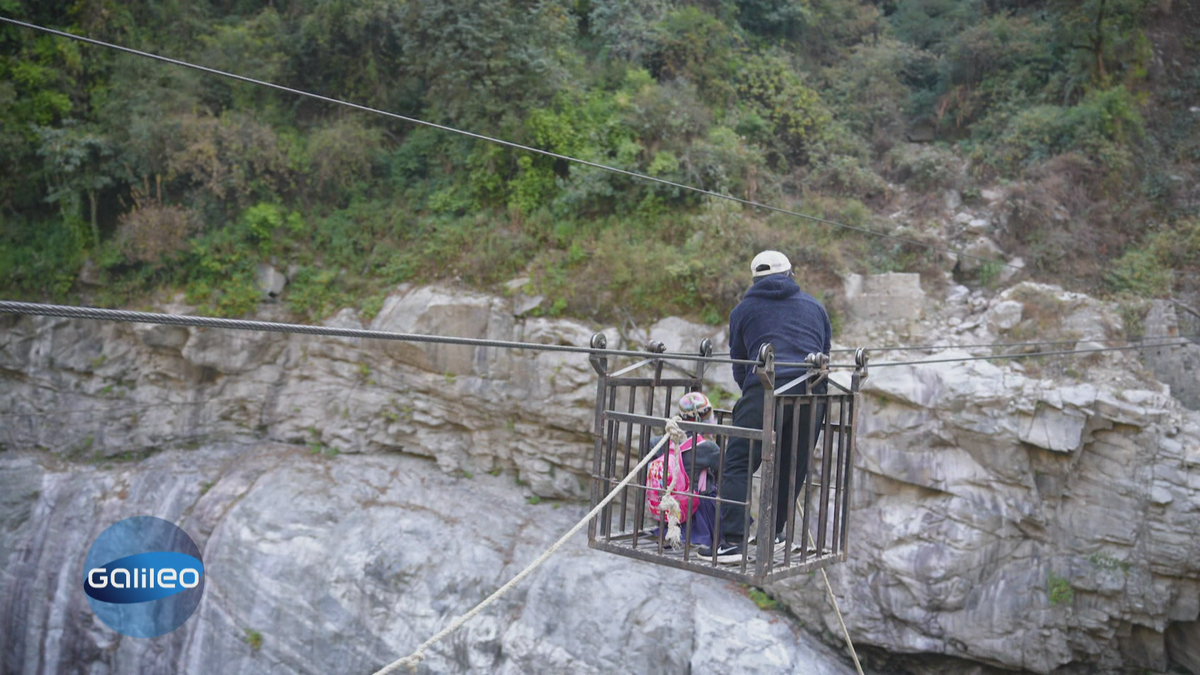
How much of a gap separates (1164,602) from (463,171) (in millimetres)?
9974

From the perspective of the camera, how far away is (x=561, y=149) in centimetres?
1138

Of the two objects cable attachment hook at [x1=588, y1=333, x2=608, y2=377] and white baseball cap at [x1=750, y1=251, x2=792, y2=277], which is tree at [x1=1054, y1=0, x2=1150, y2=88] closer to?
white baseball cap at [x1=750, y1=251, x2=792, y2=277]

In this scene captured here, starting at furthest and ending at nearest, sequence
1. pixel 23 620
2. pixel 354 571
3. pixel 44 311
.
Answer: pixel 23 620 < pixel 354 571 < pixel 44 311

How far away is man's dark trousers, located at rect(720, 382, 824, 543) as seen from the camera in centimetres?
395

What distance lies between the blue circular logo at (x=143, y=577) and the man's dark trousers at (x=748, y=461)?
27.6 ft

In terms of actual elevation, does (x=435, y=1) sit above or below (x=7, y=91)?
above

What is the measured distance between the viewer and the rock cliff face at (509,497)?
8.41 metres

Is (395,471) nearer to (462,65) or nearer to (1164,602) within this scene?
(462,65)

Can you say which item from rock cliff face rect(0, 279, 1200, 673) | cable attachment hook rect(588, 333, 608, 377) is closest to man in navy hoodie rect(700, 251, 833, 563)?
cable attachment hook rect(588, 333, 608, 377)

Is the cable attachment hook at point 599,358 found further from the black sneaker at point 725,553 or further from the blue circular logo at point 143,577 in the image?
the blue circular logo at point 143,577

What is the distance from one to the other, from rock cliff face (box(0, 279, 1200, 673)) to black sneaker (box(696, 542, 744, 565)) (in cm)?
484

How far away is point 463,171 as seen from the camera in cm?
1233

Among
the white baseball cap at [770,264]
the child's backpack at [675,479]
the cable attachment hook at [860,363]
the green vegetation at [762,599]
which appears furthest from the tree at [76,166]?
the cable attachment hook at [860,363]

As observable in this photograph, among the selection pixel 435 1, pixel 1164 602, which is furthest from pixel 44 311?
pixel 435 1
